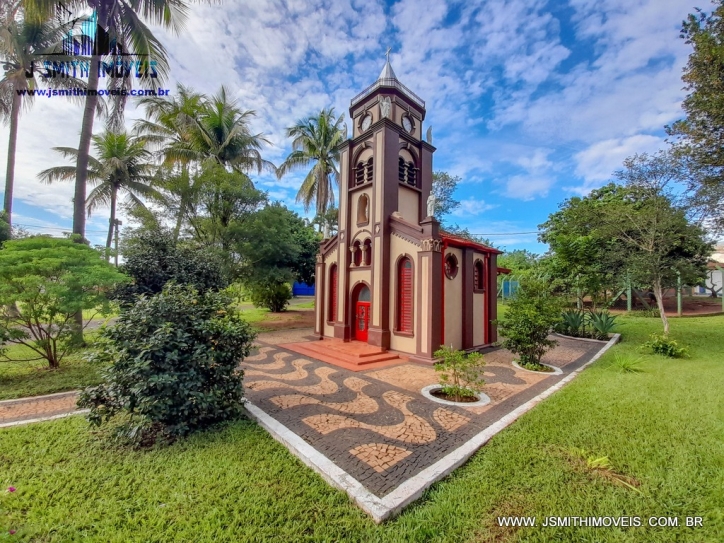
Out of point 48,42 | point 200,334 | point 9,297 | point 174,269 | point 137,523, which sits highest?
point 48,42

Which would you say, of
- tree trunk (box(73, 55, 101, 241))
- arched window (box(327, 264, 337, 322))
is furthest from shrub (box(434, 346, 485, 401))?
tree trunk (box(73, 55, 101, 241))

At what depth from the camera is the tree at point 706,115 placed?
8.06 m

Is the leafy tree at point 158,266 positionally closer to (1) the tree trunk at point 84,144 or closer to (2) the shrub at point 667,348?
(1) the tree trunk at point 84,144

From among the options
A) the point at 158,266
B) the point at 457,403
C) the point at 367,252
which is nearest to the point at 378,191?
the point at 367,252

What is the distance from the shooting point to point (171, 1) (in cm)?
990

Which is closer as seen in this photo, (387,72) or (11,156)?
(387,72)

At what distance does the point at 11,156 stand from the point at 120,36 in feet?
33.3

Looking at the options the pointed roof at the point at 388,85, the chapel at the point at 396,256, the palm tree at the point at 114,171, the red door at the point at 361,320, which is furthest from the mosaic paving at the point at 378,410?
the palm tree at the point at 114,171

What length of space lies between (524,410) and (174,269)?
37.1 ft

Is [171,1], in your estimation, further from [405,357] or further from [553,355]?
[553,355]

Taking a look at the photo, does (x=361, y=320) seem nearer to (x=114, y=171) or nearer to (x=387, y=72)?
(x=387, y=72)

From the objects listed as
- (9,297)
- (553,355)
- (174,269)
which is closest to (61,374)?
(9,297)

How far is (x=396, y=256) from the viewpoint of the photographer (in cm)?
1056

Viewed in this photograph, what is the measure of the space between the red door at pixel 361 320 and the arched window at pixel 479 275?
4463mm
